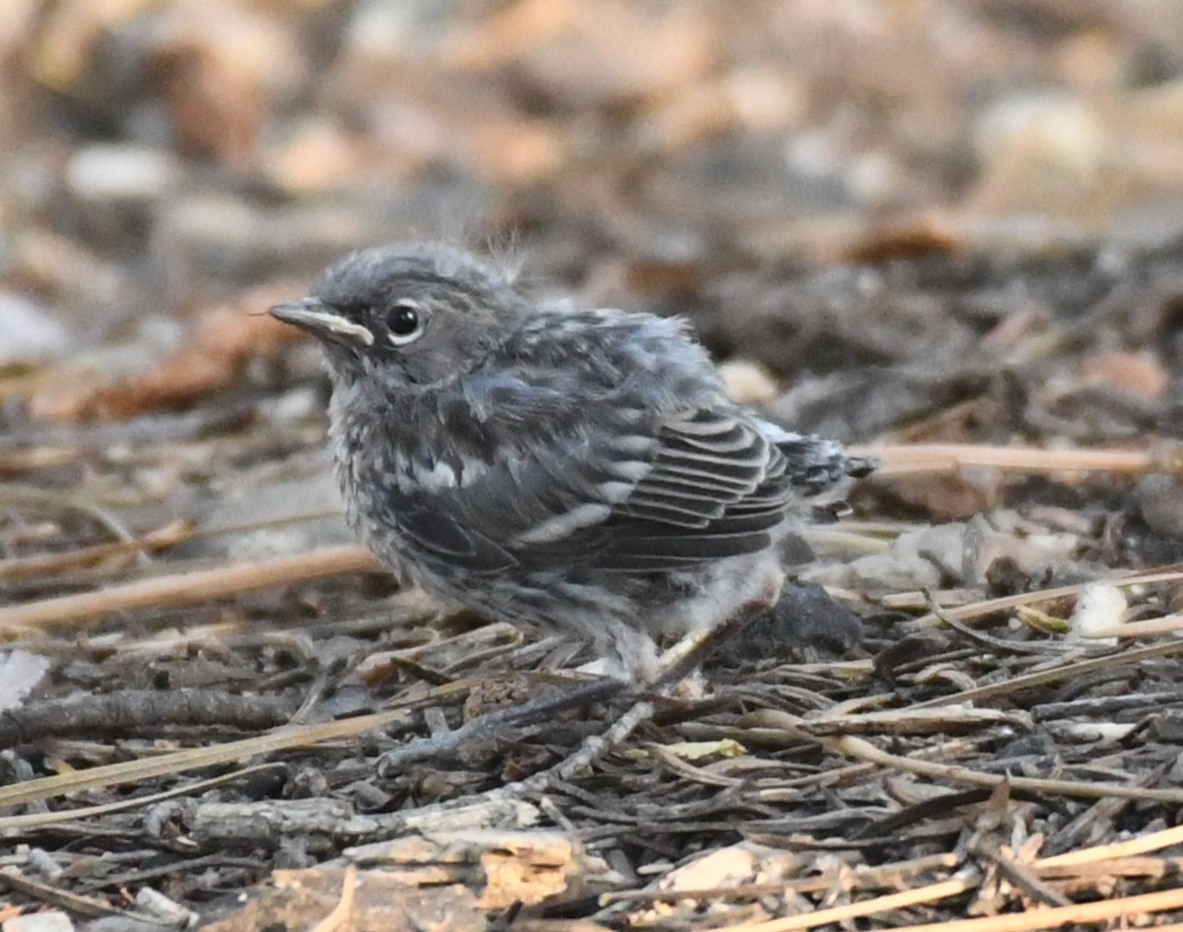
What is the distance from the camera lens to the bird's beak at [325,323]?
157 inches

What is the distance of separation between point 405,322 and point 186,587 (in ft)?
2.85

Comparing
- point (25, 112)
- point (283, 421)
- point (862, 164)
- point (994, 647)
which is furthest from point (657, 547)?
point (25, 112)

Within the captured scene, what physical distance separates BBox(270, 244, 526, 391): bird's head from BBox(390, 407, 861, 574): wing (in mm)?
385

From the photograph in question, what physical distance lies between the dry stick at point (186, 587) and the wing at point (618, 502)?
717 millimetres

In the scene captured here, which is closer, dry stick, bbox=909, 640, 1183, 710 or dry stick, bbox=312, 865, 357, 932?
dry stick, bbox=312, 865, 357, 932

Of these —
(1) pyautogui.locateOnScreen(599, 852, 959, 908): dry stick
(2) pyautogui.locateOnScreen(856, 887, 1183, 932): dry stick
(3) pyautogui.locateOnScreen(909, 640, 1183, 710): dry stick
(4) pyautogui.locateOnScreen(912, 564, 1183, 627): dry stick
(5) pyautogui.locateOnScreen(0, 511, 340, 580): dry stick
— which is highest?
(5) pyautogui.locateOnScreen(0, 511, 340, 580): dry stick

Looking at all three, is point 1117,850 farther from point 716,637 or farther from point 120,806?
point 120,806

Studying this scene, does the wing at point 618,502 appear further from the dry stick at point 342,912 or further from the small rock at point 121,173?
the small rock at point 121,173

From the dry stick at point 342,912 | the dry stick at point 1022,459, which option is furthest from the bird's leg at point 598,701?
the dry stick at point 1022,459

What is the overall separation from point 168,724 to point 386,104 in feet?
21.8

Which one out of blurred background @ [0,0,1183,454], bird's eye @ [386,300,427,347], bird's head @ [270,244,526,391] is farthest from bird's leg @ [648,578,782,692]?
blurred background @ [0,0,1183,454]

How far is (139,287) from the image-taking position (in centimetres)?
832

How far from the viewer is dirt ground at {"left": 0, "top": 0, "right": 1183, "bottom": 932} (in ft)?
9.91

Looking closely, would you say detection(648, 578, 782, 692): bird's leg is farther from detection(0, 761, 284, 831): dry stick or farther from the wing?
detection(0, 761, 284, 831): dry stick
